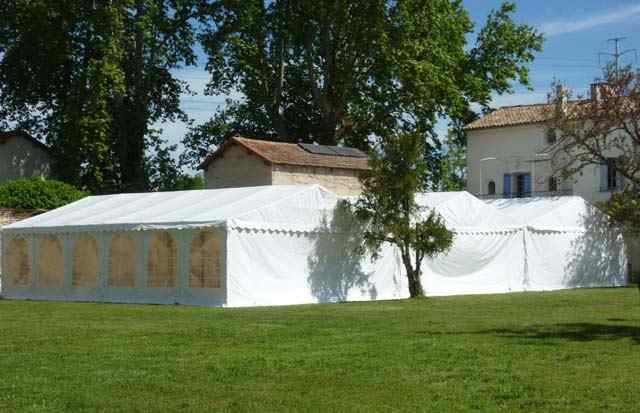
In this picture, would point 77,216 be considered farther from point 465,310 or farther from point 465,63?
point 465,63

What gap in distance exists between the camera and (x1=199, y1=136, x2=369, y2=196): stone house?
36625mm

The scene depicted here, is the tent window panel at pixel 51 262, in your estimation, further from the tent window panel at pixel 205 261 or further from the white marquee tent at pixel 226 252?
the tent window panel at pixel 205 261

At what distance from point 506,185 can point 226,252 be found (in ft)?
104

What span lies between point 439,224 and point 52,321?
11.5 meters

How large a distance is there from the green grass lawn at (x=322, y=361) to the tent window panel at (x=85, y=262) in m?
5.71

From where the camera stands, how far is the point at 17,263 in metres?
28.1

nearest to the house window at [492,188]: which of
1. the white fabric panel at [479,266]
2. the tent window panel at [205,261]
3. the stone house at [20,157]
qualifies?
the white fabric panel at [479,266]

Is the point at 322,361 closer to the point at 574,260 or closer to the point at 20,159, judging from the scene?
the point at 574,260

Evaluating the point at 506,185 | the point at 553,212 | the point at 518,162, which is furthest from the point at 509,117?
the point at 553,212

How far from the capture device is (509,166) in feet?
Answer: 170

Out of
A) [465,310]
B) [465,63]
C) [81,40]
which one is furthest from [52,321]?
[465,63]

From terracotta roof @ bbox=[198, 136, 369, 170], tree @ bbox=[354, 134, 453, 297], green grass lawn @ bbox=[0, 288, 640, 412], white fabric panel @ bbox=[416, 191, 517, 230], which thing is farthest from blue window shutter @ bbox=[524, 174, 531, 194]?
green grass lawn @ bbox=[0, 288, 640, 412]

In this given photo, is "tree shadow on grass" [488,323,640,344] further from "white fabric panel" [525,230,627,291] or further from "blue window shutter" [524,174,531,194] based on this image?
"blue window shutter" [524,174,531,194]

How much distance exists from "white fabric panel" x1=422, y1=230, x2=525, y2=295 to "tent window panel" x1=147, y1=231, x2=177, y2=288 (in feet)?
24.8
